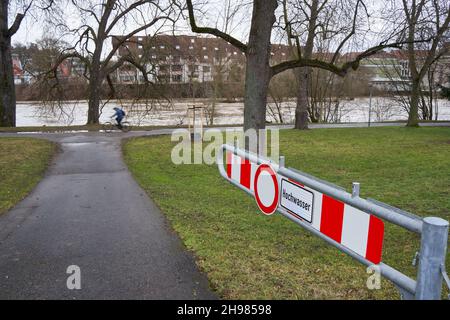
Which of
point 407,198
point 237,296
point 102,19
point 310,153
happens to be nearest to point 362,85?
point 102,19

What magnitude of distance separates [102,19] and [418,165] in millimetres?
22901

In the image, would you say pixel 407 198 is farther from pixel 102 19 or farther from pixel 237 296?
pixel 102 19

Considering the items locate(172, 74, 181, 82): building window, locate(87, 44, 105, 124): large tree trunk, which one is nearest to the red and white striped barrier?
locate(87, 44, 105, 124): large tree trunk

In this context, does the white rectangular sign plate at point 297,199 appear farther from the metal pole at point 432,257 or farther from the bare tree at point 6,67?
the bare tree at point 6,67

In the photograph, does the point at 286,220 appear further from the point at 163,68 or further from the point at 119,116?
the point at 163,68

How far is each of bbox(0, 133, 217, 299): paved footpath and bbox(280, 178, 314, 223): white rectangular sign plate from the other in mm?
1069

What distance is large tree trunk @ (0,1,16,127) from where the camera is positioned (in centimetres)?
2292

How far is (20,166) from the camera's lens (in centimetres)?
1073

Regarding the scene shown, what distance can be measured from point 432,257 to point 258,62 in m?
7.78

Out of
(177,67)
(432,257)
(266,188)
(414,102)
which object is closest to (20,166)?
(266,188)

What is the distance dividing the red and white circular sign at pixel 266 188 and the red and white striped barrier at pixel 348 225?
1.02ft

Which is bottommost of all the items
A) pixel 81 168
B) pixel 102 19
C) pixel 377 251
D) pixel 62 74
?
pixel 81 168

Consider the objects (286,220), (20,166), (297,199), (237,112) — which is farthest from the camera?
(237,112)

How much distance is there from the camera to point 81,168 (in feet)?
35.0
